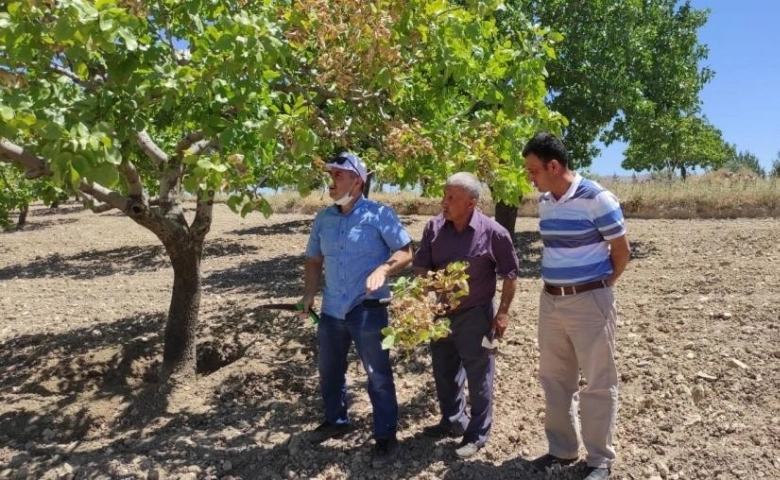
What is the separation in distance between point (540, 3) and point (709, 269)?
602 centimetres

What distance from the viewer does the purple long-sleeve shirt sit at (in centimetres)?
371

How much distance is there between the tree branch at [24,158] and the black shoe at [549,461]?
3.38 m

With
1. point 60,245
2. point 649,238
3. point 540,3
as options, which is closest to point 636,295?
point 649,238

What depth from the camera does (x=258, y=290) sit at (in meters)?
8.88

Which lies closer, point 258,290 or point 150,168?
point 150,168

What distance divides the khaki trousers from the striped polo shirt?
120 millimetres

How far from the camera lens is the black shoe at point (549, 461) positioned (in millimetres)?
3697

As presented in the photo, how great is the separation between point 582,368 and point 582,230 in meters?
0.76

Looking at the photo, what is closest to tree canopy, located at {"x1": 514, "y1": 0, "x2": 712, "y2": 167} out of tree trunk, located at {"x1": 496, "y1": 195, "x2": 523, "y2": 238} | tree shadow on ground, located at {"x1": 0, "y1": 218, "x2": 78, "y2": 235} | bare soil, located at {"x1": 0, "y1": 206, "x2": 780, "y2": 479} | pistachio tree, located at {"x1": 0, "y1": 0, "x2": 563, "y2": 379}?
tree trunk, located at {"x1": 496, "y1": 195, "x2": 523, "y2": 238}

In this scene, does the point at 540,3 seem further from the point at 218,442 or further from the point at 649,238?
the point at 218,442

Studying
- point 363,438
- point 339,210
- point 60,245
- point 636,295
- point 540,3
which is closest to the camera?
point 339,210

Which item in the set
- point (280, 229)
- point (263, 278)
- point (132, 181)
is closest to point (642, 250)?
point (263, 278)

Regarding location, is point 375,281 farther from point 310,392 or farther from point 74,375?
point 74,375

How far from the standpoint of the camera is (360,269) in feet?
12.4
